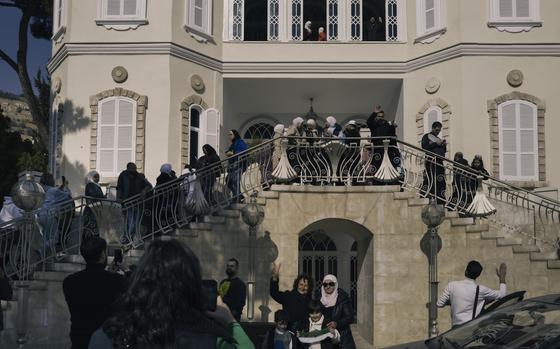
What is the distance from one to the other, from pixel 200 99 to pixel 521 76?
308 inches

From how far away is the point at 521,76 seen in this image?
59.4ft

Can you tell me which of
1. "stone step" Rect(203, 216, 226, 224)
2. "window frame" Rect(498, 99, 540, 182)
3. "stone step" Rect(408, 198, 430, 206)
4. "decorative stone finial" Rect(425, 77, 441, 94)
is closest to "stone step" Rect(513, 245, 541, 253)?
"stone step" Rect(408, 198, 430, 206)

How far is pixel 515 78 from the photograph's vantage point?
59.3ft

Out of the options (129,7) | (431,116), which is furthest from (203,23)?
(431,116)

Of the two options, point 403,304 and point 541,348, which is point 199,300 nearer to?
point 541,348

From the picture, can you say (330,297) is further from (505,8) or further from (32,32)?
(32,32)

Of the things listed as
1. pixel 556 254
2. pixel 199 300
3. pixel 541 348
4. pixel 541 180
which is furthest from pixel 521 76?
pixel 199 300

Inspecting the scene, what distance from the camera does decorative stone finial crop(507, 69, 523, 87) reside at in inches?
711

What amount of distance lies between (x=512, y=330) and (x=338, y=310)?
2994 mm

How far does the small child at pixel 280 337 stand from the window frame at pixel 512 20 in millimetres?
12105

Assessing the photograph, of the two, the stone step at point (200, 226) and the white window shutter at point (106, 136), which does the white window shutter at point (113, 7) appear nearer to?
the white window shutter at point (106, 136)

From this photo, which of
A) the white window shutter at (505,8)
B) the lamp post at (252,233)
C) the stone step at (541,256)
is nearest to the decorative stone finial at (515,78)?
the white window shutter at (505,8)

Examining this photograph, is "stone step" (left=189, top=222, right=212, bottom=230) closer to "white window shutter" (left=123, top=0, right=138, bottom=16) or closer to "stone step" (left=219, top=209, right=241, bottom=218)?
"stone step" (left=219, top=209, right=241, bottom=218)

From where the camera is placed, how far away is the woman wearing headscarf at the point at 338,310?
873 cm
